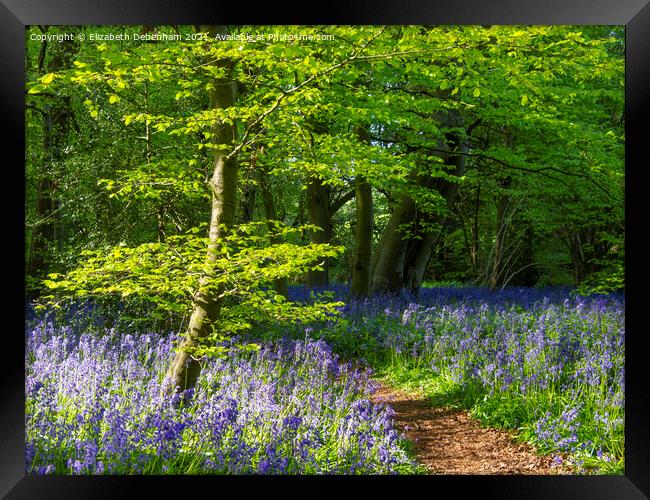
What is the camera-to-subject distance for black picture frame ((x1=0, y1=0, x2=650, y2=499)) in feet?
12.0

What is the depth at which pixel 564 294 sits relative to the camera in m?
10.8

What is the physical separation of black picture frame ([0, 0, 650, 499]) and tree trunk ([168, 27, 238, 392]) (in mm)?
1126

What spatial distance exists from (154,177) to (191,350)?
1439 millimetres

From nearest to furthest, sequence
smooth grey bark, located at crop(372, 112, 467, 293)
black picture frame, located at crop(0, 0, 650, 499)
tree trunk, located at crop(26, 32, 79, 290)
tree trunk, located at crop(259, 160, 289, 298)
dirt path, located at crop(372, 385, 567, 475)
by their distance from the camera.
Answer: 1. black picture frame, located at crop(0, 0, 650, 499)
2. dirt path, located at crop(372, 385, 567, 475)
3. tree trunk, located at crop(26, 32, 79, 290)
4. tree trunk, located at crop(259, 160, 289, 298)
5. smooth grey bark, located at crop(372, 112, 467, 293)

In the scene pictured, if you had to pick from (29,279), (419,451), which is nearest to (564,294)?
(419,451)

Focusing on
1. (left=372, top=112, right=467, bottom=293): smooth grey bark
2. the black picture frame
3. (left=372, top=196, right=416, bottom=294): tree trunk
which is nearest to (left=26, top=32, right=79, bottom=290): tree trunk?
the black picture frame

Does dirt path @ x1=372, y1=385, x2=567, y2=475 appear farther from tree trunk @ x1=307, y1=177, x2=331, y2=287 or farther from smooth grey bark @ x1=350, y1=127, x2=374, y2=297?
smooth grey bark @ x1=350, y1=127, x2=374, y2=297

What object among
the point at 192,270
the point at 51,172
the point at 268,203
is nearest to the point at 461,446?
the point at 192,270

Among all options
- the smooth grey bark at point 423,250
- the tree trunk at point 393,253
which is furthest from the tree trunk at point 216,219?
the smooth grey bark at point 423,250

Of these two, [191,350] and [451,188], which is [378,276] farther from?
[191,350]

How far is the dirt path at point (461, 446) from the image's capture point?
4.53 metres
